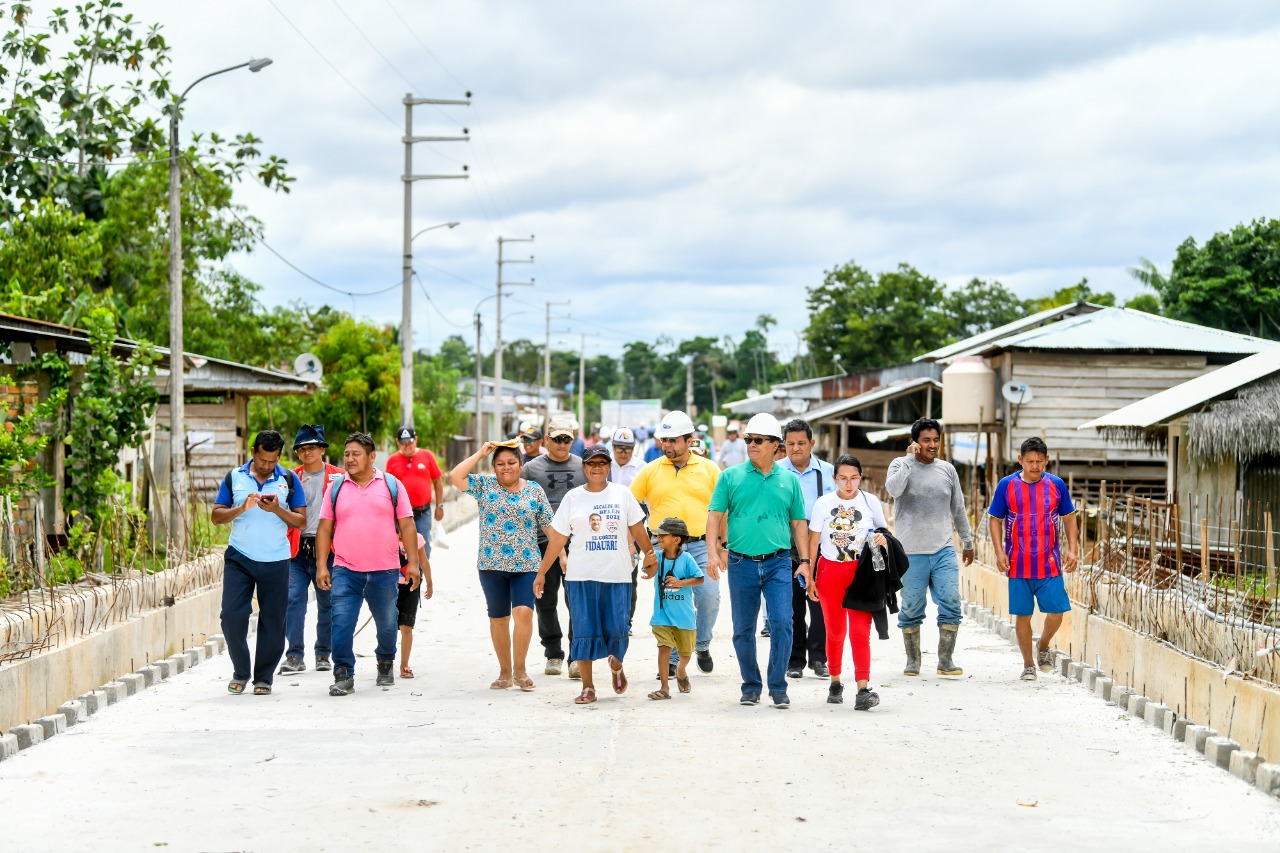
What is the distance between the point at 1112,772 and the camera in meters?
7.50

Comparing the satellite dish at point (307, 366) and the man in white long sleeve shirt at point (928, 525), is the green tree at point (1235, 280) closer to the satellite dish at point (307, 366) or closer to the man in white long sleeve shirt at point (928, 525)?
the satellite dish at point (307, 366)

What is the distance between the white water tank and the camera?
29.1 meters

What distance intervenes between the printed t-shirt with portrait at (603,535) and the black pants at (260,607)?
83.9 inches

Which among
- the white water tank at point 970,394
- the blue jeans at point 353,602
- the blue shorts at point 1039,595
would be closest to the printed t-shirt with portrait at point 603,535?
the blue jeans at point 353,602

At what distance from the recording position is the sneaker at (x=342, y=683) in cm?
999

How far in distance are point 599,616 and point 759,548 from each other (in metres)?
1.16

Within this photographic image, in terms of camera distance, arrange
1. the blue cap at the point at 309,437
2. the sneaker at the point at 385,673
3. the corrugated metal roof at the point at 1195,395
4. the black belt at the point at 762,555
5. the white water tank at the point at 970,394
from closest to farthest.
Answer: the black belt at the point at 762,555
the sneaker at the point at 385,673
the blue cap at the point at 309,437
the corrugated metal roof at the point at 1195,395
the white water tank at the point at 970,394

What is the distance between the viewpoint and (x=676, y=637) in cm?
970

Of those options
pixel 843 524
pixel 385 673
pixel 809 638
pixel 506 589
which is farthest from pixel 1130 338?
pixel 385 673

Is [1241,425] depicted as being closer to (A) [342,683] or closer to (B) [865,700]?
(B) [865,700]

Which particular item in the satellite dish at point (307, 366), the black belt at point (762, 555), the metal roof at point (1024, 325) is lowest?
the black belt at point (762, 555)

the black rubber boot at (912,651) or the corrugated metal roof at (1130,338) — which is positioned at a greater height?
the corrugated metal roof at (1130,338)

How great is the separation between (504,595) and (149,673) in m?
2.73

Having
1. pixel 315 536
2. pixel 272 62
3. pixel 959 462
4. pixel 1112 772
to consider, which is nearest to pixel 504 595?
pixel 315 536
